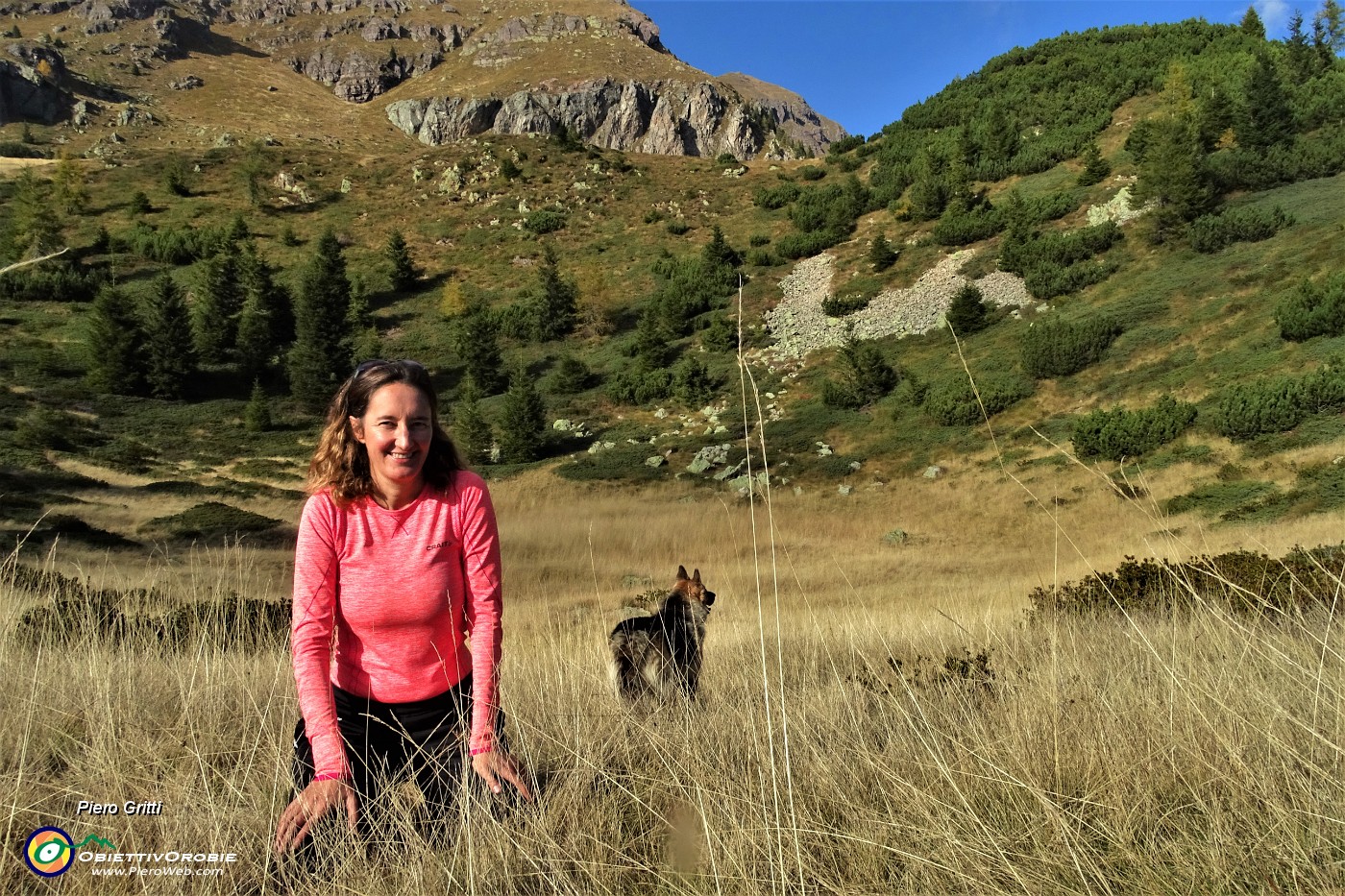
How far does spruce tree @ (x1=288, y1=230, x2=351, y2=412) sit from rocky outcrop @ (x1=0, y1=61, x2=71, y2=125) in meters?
70.9

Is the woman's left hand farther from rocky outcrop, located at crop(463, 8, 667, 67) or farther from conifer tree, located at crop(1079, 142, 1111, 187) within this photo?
rocky outcrop, located at crop(463, 8, 667, 67)

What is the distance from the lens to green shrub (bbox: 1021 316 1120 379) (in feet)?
78.6

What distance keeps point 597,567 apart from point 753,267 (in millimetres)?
32399

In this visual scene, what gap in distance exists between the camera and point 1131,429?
18.6 metres

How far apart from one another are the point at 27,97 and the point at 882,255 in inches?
3905

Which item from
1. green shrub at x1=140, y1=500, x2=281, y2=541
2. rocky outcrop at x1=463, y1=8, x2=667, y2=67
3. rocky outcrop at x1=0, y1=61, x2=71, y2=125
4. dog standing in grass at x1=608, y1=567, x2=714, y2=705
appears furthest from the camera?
rocky outcrop at x1=463, y1=8, x2=667, y2=67

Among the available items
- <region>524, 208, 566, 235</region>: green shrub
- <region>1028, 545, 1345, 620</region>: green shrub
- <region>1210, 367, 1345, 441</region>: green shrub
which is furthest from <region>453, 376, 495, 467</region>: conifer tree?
<region>524, 208, 566, 235</region>: green shrub

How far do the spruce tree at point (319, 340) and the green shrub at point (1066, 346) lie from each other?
1193 inches

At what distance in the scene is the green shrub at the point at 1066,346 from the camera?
23969 mm

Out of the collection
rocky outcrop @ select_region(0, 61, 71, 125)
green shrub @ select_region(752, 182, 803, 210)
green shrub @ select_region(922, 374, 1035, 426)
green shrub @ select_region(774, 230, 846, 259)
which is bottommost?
green shrub @ select_region(922, 374, 1035, 426)

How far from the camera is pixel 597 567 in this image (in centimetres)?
1452

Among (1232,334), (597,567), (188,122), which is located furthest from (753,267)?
(188,122)

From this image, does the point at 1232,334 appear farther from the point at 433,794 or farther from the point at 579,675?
the point at 433,794

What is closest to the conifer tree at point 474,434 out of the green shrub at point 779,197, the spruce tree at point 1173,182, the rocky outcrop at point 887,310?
the rocky outcrop at point 887,310
